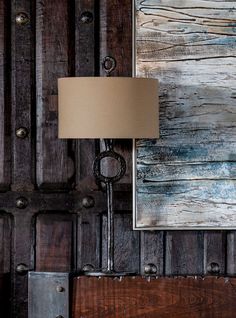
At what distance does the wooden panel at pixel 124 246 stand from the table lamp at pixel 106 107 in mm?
384

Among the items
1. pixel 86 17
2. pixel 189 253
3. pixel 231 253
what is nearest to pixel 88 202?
pixel 189 253

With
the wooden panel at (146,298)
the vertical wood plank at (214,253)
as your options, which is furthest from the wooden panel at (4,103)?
the vertical wood plank at (214,253)

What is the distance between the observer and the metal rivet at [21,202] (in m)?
3.00

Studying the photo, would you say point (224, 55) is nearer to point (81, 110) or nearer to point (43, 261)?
point (81, 110)

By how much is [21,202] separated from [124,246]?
1.25 ft

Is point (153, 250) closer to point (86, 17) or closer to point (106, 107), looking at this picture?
point (106, 107)

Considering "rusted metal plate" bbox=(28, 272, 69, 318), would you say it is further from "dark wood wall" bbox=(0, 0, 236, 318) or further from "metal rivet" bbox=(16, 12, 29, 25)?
"metal rivet" bbox=(16, 12, 29, 25)

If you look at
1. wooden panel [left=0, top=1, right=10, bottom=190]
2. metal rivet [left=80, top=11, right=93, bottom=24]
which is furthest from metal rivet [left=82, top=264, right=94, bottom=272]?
metal rivet [left=80, top=11, right=93, bottom=24]

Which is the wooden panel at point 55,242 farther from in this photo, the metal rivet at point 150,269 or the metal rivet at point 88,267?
the metal rivet at point 150,269

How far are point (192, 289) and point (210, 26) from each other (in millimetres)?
886

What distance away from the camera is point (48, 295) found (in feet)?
9.18

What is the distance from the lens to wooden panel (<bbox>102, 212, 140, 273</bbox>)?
300cm

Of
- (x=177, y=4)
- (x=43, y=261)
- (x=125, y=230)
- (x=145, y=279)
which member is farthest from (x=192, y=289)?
(x=177, y=4)

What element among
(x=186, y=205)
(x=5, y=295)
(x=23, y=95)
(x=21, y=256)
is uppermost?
(x=23, y=95)
